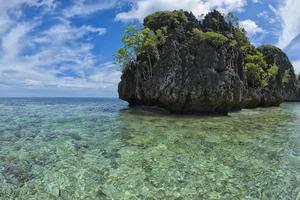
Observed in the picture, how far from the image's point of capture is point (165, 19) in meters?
50.3

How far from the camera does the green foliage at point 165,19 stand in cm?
4966

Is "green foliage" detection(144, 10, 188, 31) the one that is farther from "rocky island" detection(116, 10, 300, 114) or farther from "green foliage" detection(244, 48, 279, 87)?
"green foliage" detection(244, 48, 279, 87)

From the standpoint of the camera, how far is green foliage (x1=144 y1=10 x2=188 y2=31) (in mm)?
49656

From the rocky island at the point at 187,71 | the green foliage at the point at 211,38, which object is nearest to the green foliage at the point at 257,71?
the rocky island at the point at 187,71

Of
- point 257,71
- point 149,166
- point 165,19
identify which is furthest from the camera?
point 165,19

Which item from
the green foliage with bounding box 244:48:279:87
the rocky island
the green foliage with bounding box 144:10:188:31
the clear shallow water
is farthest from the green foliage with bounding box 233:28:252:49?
the clear shallow water

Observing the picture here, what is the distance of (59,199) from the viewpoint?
8719 mm

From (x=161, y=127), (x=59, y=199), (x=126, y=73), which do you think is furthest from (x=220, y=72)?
(x=59, y=199)

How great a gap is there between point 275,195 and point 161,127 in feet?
46.2

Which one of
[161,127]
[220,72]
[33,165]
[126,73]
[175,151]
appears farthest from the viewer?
[126,73]

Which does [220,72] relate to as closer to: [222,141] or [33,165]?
[222,141]

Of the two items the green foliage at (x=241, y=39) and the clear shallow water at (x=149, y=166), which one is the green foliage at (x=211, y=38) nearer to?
the clear shallow water at (x=149, y=166)

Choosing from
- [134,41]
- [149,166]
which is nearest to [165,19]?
[134,41]

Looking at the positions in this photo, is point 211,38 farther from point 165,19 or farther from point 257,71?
point 257,71
